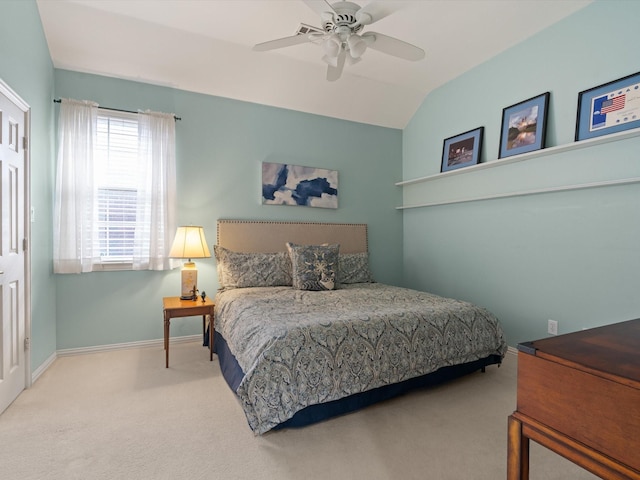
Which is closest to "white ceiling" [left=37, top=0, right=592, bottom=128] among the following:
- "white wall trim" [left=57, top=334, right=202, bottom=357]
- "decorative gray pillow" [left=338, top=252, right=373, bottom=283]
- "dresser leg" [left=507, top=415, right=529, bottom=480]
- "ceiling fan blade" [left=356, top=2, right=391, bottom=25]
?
"ceiling fan blade" [left=356, top=2, right=391, bottom=25]

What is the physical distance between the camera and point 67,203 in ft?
10.1

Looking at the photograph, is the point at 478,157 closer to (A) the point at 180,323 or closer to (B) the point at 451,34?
(B) the point at 451,34

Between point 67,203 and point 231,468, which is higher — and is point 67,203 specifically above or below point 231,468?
above

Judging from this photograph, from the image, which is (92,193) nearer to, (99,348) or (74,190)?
(74,190)

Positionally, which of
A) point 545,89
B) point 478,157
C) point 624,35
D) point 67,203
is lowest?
point 67,203

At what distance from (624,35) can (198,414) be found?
13.6 ft

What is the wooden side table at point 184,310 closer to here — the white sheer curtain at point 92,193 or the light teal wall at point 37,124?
the white sheer curtain at point 92,193

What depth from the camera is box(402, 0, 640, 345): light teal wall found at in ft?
8.31

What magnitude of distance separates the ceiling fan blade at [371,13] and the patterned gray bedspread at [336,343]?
1.94 metres

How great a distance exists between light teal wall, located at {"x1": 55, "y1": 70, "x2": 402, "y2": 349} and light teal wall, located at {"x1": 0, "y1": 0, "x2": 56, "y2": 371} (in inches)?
9.5

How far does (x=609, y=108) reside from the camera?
8.42 feet

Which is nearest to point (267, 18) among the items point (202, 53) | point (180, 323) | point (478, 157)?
point (202, 53)

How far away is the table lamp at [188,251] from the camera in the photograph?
10.4 feet

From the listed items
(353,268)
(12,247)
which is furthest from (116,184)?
(353,268)
